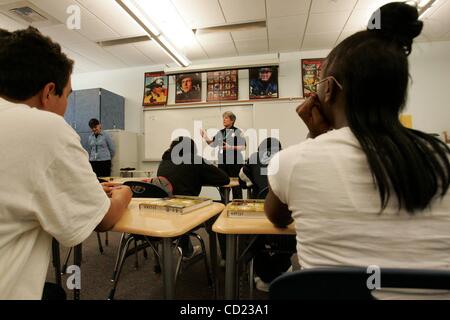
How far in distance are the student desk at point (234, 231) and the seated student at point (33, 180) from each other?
16.0 inches

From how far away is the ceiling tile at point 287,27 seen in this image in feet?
12.4

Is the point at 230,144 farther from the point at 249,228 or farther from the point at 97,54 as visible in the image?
the point at 249,228

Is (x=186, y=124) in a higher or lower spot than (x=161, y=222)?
higher

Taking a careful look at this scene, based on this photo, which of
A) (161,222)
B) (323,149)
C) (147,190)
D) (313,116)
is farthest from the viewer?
(147,190)

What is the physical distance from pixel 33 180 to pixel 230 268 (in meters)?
0.69

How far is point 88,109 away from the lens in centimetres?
514

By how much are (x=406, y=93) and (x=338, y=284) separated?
459 millimetres

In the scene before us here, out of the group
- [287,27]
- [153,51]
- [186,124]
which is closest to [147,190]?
[287,27]

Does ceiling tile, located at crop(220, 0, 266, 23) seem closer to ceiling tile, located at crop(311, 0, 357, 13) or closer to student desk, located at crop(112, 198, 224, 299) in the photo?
ceiling tile, located at crop(311, 0, 357, 13)

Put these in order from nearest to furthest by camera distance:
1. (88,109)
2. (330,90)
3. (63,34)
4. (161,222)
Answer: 1. (330,90)
2. (161,222)
3. (63,34)
4. (88,109)

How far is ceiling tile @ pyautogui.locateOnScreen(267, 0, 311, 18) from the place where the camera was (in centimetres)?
337

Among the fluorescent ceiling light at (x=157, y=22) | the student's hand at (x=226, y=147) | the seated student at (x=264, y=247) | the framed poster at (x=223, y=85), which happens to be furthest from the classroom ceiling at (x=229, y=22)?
the seated student at (x=264, y=247)
